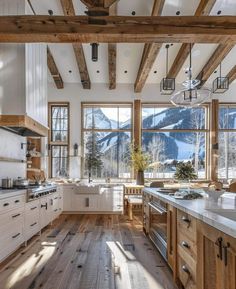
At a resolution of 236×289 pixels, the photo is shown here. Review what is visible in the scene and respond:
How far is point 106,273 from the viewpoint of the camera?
346 centimetres

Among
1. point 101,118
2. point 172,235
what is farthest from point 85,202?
point 172,235

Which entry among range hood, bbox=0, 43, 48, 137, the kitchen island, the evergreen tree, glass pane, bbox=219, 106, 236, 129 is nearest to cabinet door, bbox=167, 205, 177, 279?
the kitchen island

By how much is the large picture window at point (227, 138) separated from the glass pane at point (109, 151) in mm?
2832

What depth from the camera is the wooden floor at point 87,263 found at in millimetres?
3174

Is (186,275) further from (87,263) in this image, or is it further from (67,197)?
(67,197)

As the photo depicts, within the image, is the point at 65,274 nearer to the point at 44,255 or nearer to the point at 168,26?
the point at 44,255

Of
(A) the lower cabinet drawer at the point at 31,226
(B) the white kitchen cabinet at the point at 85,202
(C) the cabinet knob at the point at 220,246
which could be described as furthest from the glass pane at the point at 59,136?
(C) the cabinet knob at the point at 220,246

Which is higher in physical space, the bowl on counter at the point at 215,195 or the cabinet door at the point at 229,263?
the bowl on counter at the point at 215,195

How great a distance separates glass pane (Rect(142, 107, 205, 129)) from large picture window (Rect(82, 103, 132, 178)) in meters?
0.59

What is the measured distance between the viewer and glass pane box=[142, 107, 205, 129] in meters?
8.75

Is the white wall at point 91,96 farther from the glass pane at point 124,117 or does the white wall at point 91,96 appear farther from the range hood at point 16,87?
the range hood at point 16,87

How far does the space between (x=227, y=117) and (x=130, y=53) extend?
146 inches

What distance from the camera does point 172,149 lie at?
8727 millimetres

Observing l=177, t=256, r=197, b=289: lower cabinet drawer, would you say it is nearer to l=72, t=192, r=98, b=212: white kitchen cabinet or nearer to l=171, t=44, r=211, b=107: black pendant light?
l=171, t=44, r=211, b=107: black pendant light
